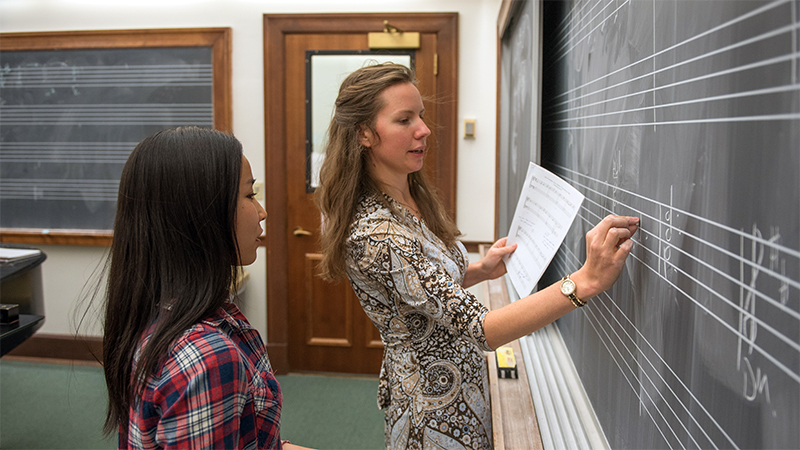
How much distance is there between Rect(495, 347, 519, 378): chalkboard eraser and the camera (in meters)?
1.39

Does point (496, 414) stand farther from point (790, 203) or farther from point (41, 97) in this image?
point (41, 97)

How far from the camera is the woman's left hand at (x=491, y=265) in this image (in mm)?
1209

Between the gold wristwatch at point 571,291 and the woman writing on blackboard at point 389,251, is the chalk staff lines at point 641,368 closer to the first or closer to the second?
the gold wristwatch at point 571,291

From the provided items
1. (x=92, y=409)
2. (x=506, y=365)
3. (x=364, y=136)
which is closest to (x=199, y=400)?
(x=364, y=136)

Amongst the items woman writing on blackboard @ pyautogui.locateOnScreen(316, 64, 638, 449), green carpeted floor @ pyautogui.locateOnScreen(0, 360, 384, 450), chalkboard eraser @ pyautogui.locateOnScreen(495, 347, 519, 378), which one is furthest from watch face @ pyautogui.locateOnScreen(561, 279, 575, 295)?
green carpeted floor @ pyautogui.locateOnScreen(0, 360, 384, 450)

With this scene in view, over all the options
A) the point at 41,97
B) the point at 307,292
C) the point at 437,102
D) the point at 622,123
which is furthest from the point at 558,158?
the point at 41,97

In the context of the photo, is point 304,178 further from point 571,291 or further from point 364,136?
→ point 571,291

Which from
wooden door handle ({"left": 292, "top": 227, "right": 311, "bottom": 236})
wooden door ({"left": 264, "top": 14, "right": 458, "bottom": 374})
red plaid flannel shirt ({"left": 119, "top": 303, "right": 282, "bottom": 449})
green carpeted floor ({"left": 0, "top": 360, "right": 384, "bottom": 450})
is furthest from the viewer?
wooden door handle ({"left": 292, "top": 227, "right": 311, "bottom": 236})

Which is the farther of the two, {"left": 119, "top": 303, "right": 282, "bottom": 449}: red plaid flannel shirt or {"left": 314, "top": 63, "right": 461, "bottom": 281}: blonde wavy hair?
{"left": 314, "top": 63, "right": 461, "bottom": 281}: blonde wavy hair

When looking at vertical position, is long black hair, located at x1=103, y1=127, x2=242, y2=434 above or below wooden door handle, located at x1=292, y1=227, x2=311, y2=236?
above

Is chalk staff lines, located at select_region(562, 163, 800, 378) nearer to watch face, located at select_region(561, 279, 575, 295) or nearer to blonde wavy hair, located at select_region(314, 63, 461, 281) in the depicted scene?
watch face, located at select_region(561, 279, 575, 295)

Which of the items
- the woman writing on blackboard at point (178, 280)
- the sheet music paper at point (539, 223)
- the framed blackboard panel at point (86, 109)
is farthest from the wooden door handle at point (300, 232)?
the woman writing on blackboard at point (178, 280)

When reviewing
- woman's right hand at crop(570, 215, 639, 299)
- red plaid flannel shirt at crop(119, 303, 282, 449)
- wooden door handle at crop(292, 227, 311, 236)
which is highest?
woman's right hand at crop(570, 215, 639, 299)

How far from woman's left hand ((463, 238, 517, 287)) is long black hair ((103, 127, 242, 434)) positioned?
2.06 ft
